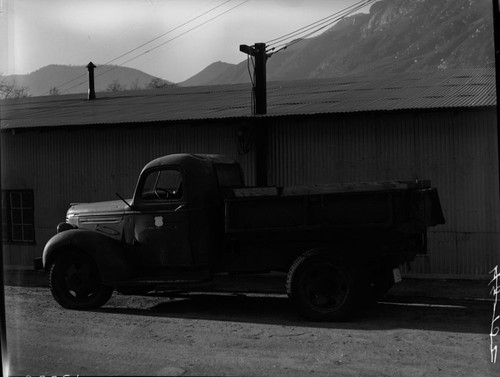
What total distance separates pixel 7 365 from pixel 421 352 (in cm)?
387

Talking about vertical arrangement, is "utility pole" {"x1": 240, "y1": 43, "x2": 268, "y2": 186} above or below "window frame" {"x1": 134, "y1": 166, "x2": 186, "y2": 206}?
above

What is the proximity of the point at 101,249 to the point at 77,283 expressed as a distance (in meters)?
0.68

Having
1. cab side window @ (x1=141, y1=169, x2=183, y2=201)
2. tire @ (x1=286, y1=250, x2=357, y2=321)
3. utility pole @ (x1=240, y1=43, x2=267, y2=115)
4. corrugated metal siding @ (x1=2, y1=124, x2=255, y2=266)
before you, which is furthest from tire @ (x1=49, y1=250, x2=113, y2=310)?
utility pole @ (x1=240, y1=43, x2=267, y2=115)

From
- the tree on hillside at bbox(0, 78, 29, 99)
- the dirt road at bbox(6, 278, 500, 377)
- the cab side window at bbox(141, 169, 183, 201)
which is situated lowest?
the dirt road at bbox(6, 278, 500, 377)

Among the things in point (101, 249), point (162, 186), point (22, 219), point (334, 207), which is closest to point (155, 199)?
point (162, 186)

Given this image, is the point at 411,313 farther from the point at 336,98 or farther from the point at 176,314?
the point at 336,98

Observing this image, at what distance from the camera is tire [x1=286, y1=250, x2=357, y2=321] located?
292 inches

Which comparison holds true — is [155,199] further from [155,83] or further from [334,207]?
[155,83]

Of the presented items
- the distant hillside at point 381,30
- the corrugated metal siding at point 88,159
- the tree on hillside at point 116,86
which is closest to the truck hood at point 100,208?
the tree on hillside at point 116,86

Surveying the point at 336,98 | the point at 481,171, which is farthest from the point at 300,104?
the point at 481,171

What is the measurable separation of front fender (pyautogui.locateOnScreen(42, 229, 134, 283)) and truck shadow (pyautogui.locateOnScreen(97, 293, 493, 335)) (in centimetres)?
51

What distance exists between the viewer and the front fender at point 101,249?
8.02 metres

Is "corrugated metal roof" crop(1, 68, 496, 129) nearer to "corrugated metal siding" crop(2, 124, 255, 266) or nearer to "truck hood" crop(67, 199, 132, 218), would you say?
"corrugated metal siding" crop(2, 124, 255, 266)

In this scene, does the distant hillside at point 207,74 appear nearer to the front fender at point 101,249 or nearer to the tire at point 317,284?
the tire at point 317,284
